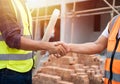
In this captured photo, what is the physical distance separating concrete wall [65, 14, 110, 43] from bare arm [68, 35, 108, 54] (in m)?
9.25

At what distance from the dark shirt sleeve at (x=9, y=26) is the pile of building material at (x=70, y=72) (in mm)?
3526

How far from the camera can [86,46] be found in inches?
121

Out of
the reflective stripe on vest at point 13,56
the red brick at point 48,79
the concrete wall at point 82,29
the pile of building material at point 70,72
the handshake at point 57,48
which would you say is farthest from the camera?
the concrete wall at point 82,29

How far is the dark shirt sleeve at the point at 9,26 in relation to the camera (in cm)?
239

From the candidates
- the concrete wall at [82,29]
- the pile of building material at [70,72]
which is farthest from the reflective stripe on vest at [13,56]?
the concrete wall at [82,29]

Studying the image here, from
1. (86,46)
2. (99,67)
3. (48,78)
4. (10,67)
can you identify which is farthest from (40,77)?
(10,67)

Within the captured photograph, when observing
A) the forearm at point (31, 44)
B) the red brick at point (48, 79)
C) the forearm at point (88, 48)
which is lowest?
the red brick at point (48, 79)

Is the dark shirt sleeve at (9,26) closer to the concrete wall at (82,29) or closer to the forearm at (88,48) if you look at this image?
the forearm at (88,48)

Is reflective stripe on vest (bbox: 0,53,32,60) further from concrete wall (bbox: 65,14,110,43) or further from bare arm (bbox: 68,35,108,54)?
concrete wall (bbox: 65,14,110,43)

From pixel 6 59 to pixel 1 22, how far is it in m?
0.32

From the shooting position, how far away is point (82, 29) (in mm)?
13961

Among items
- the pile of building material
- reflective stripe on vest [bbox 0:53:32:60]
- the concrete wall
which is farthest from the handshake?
the concrete wall

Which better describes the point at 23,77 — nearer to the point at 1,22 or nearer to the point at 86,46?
the point at 1,22

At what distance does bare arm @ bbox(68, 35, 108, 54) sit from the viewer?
9.53 ft
